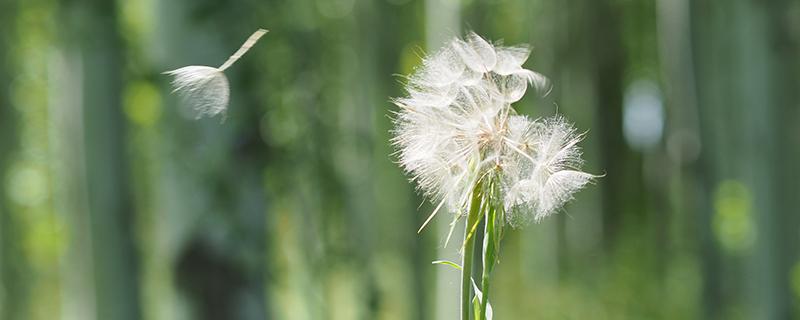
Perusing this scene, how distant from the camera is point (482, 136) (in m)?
1.39

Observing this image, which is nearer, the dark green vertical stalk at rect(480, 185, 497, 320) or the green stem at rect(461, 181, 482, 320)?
the green stem at rect(461, 181, 482, 320)

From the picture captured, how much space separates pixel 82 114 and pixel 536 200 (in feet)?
17.7

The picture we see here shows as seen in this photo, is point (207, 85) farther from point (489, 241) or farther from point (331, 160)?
point (331, 160)

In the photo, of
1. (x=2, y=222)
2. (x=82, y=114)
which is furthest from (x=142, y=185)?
(x=82, y=114)

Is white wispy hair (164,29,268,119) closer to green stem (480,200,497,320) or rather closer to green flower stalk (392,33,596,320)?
green flower stalk (392,33,596,320)

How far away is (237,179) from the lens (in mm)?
4629

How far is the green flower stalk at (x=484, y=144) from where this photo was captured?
1320mm

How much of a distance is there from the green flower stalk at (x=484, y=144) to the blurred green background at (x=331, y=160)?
2.19 ft

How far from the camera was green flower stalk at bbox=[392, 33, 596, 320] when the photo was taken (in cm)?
132

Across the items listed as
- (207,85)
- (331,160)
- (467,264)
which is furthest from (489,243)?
(331,160)

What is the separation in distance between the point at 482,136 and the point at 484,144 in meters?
0.01

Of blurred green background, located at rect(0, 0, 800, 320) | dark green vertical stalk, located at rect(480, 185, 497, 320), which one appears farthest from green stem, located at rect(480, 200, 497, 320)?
blurred green background, located at rect(0, 0, 800, 320)

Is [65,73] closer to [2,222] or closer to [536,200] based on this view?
[536,200]

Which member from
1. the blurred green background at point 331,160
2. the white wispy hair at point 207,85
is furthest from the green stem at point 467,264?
the blurred green background at point 331,160
